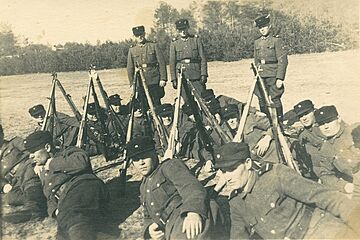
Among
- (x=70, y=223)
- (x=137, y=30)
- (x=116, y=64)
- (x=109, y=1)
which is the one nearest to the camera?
(x=70, y=223)

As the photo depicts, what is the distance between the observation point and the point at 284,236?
3.25m

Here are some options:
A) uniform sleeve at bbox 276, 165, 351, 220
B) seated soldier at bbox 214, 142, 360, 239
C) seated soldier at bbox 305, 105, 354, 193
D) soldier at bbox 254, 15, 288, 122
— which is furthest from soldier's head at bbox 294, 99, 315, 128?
uniform sleeve at bbox 276, 165, 351, 220

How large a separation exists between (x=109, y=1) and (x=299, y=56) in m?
6.63

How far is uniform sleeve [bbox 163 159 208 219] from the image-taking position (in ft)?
9.93

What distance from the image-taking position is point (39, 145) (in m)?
4.25

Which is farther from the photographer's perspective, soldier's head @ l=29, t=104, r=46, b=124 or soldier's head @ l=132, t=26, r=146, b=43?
→ soldier's head @ l=132, t=26, r=146, b=43

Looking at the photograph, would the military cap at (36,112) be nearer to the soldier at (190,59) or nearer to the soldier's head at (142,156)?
the soldier at (190,59)

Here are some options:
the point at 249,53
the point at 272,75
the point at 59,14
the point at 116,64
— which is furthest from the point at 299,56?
the point at 59,14

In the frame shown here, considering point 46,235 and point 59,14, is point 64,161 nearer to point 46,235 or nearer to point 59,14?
point 46,235

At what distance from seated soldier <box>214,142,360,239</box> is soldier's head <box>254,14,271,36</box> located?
2759mm

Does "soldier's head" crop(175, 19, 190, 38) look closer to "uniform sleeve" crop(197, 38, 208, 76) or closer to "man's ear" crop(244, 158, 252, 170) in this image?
"uniform sleeve" crop(197, 38, 208, 76)

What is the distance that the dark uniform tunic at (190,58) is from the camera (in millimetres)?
6266

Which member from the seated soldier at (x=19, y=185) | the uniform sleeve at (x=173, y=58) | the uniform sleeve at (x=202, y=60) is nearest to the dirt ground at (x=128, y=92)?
the seated soldier at (x=19, y=185)

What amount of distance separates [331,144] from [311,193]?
1.37 m
